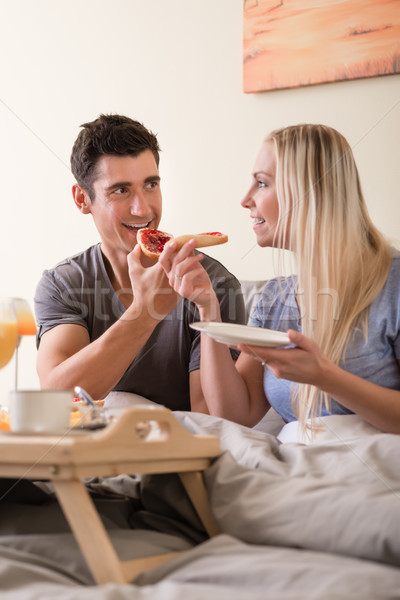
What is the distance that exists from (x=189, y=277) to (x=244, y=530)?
1020mm

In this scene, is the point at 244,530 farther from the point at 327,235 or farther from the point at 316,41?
the point at 316,41

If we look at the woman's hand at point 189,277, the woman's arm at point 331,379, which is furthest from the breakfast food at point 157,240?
the woman's arm at point 331,379

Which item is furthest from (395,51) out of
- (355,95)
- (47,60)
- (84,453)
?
(84,453)

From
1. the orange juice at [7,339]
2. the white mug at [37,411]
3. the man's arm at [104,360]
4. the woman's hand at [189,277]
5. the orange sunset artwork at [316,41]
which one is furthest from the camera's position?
the orange sunset artwork at [316,41]

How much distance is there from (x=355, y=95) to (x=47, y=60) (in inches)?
63.8

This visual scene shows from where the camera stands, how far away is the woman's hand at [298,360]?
127 cm

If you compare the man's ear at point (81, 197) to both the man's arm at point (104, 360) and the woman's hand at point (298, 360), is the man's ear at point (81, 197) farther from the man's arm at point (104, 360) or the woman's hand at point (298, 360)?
the woman's hand at point (298, 360)

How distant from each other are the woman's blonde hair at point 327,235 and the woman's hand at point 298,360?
32 cm

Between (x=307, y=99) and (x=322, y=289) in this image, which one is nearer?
(x=322, y=289)

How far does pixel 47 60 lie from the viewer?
330cm

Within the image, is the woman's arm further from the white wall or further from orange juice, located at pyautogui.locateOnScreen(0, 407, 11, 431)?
the white wall

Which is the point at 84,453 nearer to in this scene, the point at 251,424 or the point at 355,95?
the point at 251,424

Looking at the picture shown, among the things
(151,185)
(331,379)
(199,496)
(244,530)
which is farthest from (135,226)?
(244,530)

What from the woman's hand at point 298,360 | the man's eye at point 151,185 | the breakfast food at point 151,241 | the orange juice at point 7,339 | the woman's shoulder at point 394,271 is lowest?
the woman's hand at point 298,360
